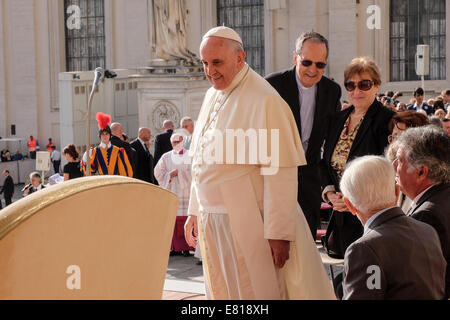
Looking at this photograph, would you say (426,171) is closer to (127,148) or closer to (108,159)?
(108,159)

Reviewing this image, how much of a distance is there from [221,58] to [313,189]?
1.51 metres

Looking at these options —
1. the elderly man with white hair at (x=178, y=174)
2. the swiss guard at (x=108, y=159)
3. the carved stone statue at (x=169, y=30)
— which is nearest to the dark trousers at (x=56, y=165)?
the carved stone statue at (x=169, y=30)

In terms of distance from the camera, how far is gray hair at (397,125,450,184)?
4.04m

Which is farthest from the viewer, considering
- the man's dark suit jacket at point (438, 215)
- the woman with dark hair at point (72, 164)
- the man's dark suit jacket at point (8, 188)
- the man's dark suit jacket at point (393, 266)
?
the man's dark suit jacket at point (8, 188)

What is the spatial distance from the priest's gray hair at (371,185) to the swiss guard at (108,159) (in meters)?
8.03

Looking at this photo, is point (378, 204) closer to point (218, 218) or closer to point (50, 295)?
point (218, 218)

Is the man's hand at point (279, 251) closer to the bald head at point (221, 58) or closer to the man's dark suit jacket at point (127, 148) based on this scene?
the bald head at point (221, 58)

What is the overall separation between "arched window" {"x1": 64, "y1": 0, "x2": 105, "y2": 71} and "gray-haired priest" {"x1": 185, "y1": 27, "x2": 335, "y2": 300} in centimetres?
2340

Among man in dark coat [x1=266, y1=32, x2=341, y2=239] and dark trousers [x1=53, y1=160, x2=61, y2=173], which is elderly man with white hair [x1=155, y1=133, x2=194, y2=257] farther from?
dark trousers [x1=53, y1=160, x2=61, y2=173]

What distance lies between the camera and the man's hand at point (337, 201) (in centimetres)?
510

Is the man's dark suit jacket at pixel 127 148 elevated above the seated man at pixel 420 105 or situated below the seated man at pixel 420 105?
below

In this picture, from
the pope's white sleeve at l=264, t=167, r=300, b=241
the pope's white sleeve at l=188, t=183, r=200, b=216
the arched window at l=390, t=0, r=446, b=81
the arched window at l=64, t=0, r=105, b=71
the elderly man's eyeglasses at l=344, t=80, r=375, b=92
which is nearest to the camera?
the pope's white sleeve at l=264, t=167, r=300, b=241

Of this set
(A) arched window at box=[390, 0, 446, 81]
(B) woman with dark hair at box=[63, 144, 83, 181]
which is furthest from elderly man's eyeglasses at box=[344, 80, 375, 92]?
(A) arched window at box=[390, 0, 446, 81]

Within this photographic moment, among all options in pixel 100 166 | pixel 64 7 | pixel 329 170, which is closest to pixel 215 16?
pixel 64 7
